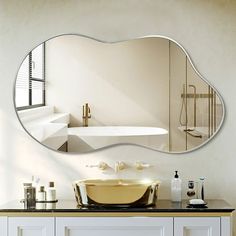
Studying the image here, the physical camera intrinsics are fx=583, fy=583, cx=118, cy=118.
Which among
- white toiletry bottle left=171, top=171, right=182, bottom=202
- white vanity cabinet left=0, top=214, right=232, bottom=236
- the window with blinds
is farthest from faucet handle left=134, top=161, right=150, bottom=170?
the window with blinds

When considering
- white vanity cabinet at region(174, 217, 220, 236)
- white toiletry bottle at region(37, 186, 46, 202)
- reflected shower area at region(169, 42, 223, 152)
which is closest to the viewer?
white vanity cabinet at region(174, 217, 220, 236)

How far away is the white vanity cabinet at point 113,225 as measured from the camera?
3.77 meters

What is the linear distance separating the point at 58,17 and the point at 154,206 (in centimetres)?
152

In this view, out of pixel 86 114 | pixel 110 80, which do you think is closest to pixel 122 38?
pixel 110 80

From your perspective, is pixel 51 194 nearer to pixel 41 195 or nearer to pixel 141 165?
pixel 41 195

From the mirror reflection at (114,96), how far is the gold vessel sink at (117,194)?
1.39 feet

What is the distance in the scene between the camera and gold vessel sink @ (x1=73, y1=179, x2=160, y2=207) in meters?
3.86

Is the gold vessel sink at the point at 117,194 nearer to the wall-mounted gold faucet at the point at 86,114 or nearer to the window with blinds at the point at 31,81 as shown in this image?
the wall-mounted gold faucet at the point at 86,114

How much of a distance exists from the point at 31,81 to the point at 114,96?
2.02 feet

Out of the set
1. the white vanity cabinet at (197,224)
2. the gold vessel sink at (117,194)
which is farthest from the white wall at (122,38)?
the white vanity cabinet at (197,224)

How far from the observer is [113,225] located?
3777 mm

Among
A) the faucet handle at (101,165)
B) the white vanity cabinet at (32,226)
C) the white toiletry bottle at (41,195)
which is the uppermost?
the faucet handle at (101,165)

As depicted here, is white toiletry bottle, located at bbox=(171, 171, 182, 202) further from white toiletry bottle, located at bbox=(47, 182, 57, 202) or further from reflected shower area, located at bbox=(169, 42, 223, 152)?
white toiletry bottle, located at bbox=(47, 182, 57, 202)

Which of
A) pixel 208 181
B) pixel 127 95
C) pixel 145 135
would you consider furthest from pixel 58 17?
pixel 208 181
